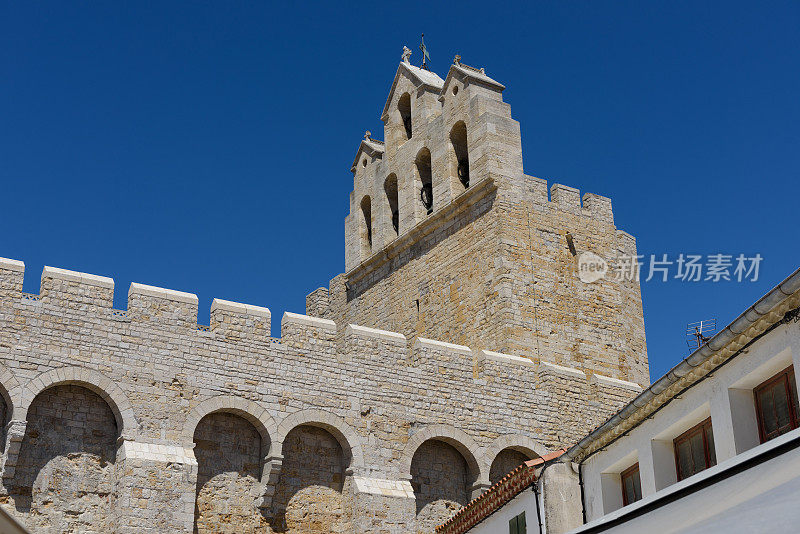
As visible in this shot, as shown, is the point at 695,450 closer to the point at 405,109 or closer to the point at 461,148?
the point at 461,148

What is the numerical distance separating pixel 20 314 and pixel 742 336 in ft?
37.1

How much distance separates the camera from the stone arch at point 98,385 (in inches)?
647

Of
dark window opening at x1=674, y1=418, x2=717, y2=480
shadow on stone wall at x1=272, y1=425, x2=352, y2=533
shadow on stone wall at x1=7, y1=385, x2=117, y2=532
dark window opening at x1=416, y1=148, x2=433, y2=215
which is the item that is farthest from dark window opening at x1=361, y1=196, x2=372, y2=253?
dark window opening at x1=674, y1=418, x2=717, y2=480

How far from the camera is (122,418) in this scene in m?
16.8

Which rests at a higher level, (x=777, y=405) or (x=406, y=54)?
(x=406, y=54)

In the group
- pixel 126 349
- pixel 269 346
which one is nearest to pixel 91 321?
pixel 126 349

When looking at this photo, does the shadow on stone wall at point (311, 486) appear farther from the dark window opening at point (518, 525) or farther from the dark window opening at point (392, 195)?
the dark window opening at point (392, 195)

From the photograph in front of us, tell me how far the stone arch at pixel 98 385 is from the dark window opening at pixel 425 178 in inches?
484

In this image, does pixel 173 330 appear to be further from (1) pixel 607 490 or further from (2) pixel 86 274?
(1) pixel 607 490

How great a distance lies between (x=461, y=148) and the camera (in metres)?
26.8

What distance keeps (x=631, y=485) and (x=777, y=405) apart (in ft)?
11.3

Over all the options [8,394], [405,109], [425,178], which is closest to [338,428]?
[8,394]

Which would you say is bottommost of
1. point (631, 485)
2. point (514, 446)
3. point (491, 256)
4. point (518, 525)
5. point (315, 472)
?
point (518, 525)

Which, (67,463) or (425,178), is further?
(425,178)
